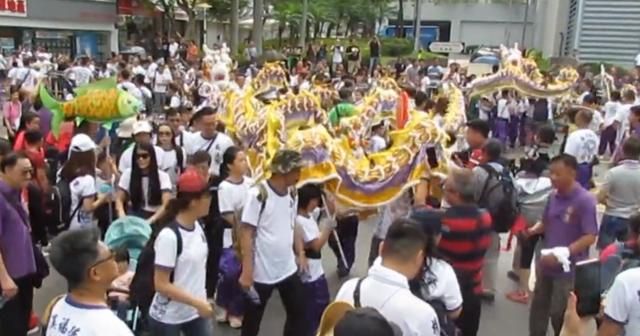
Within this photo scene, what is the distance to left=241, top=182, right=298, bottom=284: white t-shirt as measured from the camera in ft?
15.9

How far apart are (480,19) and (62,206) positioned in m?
53.5

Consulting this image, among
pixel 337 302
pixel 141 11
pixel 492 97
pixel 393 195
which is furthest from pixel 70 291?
pixel 141 11

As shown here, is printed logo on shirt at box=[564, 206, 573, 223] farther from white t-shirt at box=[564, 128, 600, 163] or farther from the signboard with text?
the signboard with text

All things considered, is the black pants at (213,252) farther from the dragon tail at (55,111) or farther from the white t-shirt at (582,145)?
the white t-shirt at (582,145)

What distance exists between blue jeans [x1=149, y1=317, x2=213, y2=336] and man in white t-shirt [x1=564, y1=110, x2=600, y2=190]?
5267mm

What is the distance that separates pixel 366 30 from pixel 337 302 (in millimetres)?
54541

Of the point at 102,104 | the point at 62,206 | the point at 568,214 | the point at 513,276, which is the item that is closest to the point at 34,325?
the point at 62,206

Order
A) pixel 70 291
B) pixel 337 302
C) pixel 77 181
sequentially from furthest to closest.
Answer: pixel 77 181, pixel 337 302, pixel 70 291

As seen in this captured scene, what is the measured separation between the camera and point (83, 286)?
9.33 ft

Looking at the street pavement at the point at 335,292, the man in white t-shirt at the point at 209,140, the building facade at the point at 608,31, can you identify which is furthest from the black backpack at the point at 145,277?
the building facade at the point at 608,31

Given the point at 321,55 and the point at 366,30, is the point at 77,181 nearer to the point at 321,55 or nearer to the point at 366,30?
the point at 321,55

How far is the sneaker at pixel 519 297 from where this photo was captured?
697cm

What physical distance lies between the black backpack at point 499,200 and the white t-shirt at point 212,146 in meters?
2.45

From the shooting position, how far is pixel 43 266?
5066mm
